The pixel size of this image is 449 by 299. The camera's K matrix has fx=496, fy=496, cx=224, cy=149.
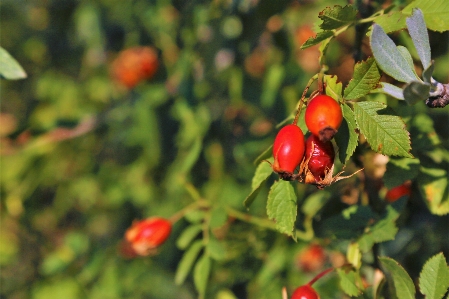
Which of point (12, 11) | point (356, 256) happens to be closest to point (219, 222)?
point (356, 256)

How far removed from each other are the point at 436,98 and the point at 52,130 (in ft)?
5.03

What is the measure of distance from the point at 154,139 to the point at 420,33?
4.69 feet

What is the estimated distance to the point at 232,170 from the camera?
1911 millimetres

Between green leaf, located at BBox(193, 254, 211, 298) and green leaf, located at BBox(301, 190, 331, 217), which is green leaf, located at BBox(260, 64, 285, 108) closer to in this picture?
green leaf, located at BBox(301, 190, 331, 217)

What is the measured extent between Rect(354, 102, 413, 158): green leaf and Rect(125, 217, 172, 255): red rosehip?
654mm

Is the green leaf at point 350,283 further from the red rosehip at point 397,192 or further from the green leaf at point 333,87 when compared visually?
the green leaf at point 333,87

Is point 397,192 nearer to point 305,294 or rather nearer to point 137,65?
point 305,294

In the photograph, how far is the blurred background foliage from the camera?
1.46 m

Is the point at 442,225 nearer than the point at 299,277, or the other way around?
the point at 442,225

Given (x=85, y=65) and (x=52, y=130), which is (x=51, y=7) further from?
(x=52, y=130)

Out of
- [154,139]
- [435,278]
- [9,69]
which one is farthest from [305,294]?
[154,139]

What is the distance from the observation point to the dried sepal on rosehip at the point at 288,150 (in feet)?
2.24

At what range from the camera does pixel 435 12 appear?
2.39 ft

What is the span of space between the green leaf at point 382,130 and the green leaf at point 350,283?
27cm
